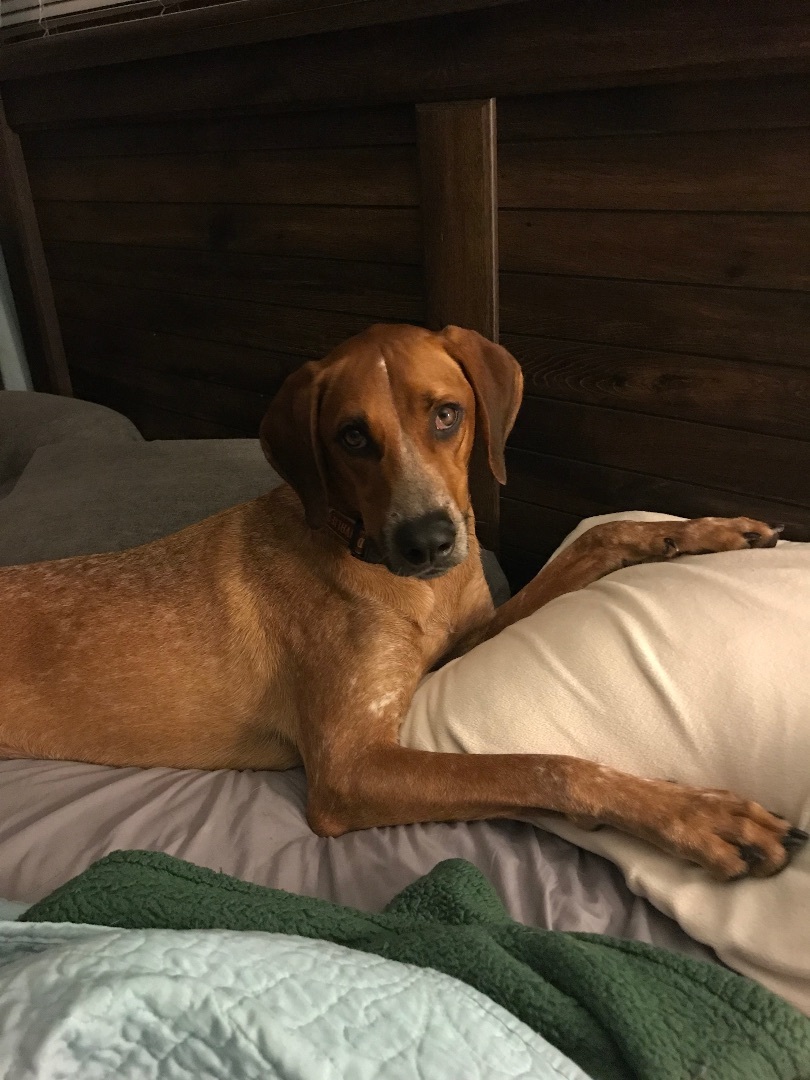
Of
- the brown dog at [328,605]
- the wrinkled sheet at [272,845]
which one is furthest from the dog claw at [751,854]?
the brown dog at [328,605]

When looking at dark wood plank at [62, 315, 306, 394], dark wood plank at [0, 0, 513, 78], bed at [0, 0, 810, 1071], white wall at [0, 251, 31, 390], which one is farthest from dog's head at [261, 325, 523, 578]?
white wall at [0, 251, 31, 390]

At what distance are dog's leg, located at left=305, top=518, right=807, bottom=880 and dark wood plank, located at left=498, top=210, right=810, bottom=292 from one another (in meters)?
0.65

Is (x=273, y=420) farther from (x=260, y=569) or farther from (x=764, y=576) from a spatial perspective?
(x=764, y=576)

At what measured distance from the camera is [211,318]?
12.1 feet

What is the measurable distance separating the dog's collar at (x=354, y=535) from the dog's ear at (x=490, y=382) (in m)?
0.40

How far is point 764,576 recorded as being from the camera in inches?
72.3

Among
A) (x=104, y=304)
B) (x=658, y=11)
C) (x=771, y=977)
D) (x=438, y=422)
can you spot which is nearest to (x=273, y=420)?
(x=438, y=422)

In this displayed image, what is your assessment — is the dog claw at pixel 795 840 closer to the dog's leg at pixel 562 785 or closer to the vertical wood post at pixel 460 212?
the dog's leg at pixel 562 785

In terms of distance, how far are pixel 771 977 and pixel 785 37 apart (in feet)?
6.29

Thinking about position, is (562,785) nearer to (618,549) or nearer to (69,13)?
(618,549)

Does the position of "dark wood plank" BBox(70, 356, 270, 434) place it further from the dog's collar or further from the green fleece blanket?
the green fleece blanket

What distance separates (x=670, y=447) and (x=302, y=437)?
1.13 meters

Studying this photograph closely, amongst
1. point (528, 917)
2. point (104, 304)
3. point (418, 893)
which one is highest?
point (104, 304)

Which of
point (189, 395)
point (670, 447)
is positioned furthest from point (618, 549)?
point (189, 395)
